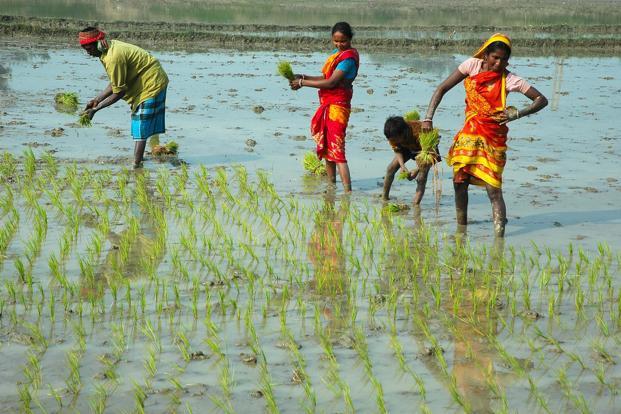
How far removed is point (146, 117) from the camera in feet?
24.1

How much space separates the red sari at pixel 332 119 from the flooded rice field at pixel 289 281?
1.18 ft

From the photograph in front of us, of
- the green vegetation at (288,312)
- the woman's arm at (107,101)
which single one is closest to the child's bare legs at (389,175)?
the green vegetation at (288,312)

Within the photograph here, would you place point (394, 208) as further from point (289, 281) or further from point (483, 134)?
point (289, 281)

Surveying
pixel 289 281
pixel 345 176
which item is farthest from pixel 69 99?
pixel 289 281

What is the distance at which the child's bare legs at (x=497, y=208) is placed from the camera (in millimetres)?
5488

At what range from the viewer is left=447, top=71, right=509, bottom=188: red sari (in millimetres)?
5297

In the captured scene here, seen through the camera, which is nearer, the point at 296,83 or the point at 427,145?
the point at 427,145

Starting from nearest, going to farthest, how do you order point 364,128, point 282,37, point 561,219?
point 561,219 < point 364,128 < point 282,37

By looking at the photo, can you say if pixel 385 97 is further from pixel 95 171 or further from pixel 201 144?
pixel 95 171

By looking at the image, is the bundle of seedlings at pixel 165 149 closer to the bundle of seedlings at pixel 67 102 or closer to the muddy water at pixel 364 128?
the muddy water at pixel 364 128

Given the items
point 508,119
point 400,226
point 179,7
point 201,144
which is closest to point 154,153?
point 201,144

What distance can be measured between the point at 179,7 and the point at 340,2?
511cm

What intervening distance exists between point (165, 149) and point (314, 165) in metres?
1.46

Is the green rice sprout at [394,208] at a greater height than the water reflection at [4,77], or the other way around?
the water reflection at [4,77]
